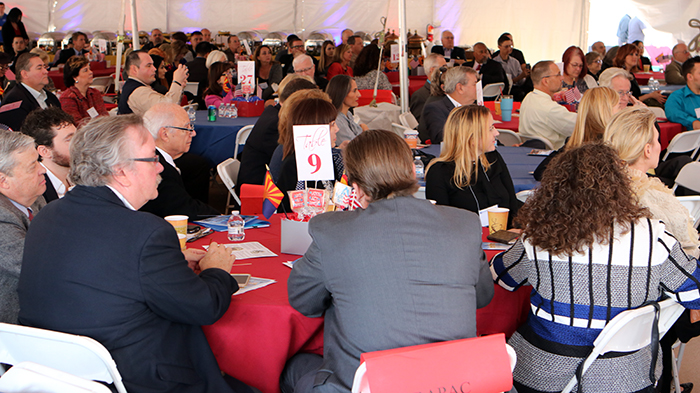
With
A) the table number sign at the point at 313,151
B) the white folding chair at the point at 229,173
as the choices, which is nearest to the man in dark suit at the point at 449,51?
the white folding chair at the point at 229,173

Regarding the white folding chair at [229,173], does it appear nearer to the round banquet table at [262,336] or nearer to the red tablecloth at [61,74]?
the round banquet table at [262,336]

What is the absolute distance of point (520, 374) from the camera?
1957 mm

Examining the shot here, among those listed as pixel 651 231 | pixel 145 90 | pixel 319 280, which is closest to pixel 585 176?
pixel 651 231

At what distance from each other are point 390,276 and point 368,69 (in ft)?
21.4

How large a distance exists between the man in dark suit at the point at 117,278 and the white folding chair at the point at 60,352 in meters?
0.06

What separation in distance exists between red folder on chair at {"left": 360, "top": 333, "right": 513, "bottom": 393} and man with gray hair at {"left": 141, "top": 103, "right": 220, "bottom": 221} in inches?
67.1

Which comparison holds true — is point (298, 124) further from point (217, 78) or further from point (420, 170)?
point (217, 78)

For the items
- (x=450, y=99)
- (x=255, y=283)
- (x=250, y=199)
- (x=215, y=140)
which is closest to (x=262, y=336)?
(x=255, y=283)

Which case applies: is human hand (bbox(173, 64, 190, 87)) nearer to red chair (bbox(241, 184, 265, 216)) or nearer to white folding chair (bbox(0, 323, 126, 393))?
red chair (bbox(241, 184, 265, 216))

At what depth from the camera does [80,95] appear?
5777 mm

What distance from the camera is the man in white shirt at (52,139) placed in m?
3.03

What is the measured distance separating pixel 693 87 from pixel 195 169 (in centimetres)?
471

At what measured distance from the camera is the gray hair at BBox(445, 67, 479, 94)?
5133 millimetres

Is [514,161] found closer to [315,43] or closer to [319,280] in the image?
[319,280]
